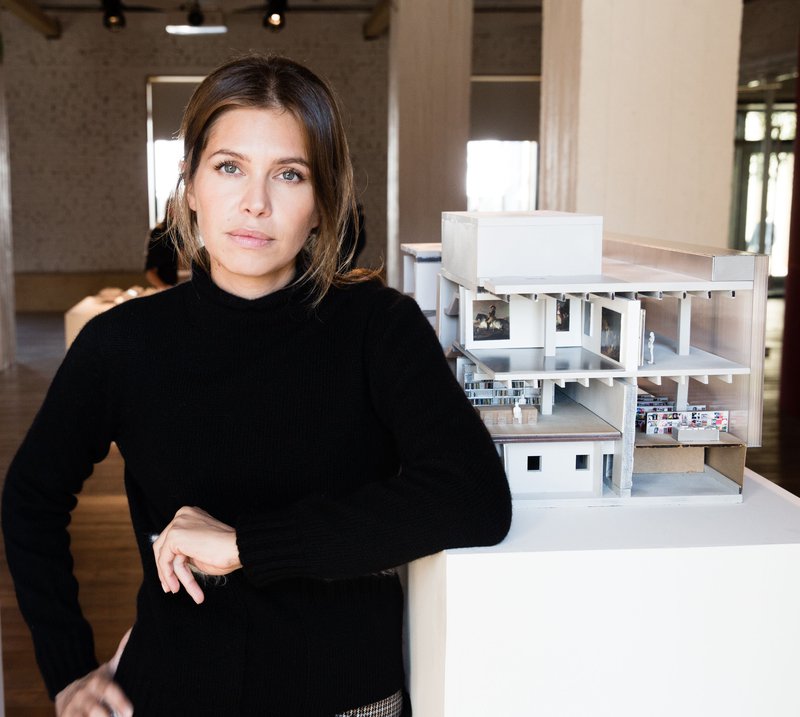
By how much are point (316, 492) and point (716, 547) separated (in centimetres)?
54

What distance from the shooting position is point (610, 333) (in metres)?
1.60

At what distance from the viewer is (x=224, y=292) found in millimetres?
1398

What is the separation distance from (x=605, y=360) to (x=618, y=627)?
45 centimetres

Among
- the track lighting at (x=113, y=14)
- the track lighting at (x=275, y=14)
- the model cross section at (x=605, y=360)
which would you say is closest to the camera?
the model cross section at (x=605, y=360)

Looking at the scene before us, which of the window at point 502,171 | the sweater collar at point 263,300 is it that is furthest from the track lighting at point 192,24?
the sweater collar at point 263,300

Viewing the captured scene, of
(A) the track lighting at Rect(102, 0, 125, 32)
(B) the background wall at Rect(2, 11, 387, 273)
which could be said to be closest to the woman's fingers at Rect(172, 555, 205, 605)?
(A) the track lighting at Rect(102, 0, 125, 32)

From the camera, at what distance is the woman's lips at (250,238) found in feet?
4.34

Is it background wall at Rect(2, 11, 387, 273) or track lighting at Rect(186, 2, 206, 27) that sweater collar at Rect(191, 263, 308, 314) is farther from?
background wall at Rect(2, 11, 387, 273)

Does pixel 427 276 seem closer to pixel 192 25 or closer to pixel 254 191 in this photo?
pixel 254 191

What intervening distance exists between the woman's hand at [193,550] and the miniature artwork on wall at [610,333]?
67 centimetres

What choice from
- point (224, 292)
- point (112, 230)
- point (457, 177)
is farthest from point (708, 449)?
point (112, 230)

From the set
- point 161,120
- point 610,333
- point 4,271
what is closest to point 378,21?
point 161,120

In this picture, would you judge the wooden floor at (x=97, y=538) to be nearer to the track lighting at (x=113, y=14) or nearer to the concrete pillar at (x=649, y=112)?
the concrete pillar at (x=649, y=112)

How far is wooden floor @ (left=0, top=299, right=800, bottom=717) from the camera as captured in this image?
124 inches
